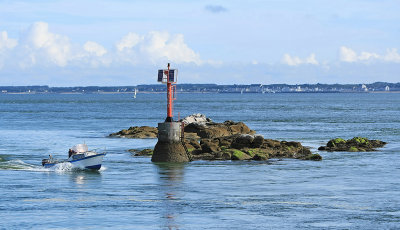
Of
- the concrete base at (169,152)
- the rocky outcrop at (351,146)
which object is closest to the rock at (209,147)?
the concrete base at (169,152)

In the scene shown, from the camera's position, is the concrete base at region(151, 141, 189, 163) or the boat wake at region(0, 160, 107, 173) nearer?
the concrete base at region(151, 141, 189, 163)

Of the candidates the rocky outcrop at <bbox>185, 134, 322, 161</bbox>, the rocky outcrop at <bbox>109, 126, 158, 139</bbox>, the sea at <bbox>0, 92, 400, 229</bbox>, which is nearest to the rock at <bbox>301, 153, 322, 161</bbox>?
the rocky outcrop at <bbox>185, 134, 322, 161</bbox>

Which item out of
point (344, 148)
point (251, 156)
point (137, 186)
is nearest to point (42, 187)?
point (137, 186)

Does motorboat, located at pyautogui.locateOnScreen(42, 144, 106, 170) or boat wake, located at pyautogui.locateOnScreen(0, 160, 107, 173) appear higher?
motorboat, located at pyautogui.locateOnScreen(42, 144, 106, 170)

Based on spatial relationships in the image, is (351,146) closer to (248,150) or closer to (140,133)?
(248,150)

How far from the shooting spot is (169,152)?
46469 millimetres

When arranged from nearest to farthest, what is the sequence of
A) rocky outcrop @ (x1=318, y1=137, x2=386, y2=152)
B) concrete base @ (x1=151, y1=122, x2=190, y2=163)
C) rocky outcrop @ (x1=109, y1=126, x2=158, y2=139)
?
concrete base @ (x1=151, y1=122, x2=190, y2=163), rocky outcrop @ (x1=318, y1=137, x2=386, y2=152), rocky outcrop @ (x1=109, y1=126, x2=158, y2=139)

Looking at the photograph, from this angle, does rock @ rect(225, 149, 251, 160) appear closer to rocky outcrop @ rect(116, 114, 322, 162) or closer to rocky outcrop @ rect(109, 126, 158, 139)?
rocky outcrop @ rect(116, 114, 322, 162)

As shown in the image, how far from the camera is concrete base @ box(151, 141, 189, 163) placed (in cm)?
4650

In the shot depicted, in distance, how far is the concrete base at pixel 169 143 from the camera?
46094 mm

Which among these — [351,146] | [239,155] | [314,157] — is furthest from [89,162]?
Answer: [351,146]

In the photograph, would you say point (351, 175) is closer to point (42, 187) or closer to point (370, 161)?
point (370, 161)

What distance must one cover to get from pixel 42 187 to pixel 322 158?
23.5 meters

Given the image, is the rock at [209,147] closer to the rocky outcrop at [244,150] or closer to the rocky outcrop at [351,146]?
the rocky outcrop at [244,150]
